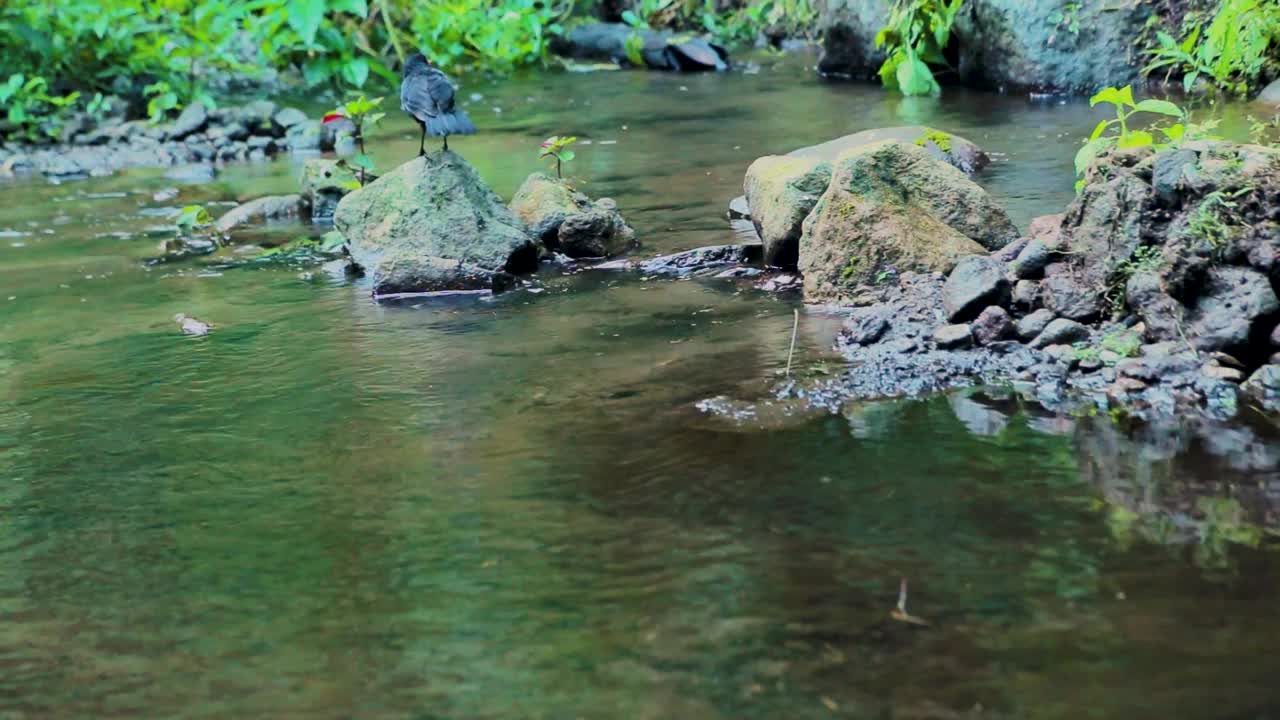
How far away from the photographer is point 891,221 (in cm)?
579

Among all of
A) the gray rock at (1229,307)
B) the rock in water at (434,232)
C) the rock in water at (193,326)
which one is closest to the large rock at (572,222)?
the rock in water at (434,232)

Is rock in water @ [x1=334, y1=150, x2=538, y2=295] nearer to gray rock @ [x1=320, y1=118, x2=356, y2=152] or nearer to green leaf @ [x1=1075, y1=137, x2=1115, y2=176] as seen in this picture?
green leaf @ [x1=1075, y1=137, x2=1115, y2=176]

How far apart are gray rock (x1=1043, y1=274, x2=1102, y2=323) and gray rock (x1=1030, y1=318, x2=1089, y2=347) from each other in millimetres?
130

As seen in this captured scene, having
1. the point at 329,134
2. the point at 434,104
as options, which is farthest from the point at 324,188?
the point at 329,134

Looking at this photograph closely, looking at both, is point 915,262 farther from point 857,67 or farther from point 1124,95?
point 857,67

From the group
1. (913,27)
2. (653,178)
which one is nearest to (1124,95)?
(653,178)

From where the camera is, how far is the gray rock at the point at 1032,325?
4832 mm

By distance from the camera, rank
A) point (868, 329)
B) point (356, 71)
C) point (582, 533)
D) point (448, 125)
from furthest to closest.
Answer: point (356, 71) < point (448, 125) < point (868, 329) < point (582, 533)

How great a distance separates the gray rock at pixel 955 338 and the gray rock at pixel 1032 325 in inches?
7.0

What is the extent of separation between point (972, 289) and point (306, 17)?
10.4 meters

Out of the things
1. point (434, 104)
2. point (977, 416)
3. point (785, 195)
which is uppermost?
point (434, 104)

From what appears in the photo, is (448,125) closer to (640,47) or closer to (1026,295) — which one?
(1026,295)

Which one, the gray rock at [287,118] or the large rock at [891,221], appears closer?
the large rock at [891,221]

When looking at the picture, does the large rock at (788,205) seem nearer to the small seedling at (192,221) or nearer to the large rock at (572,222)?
the large rock at (572,222)
